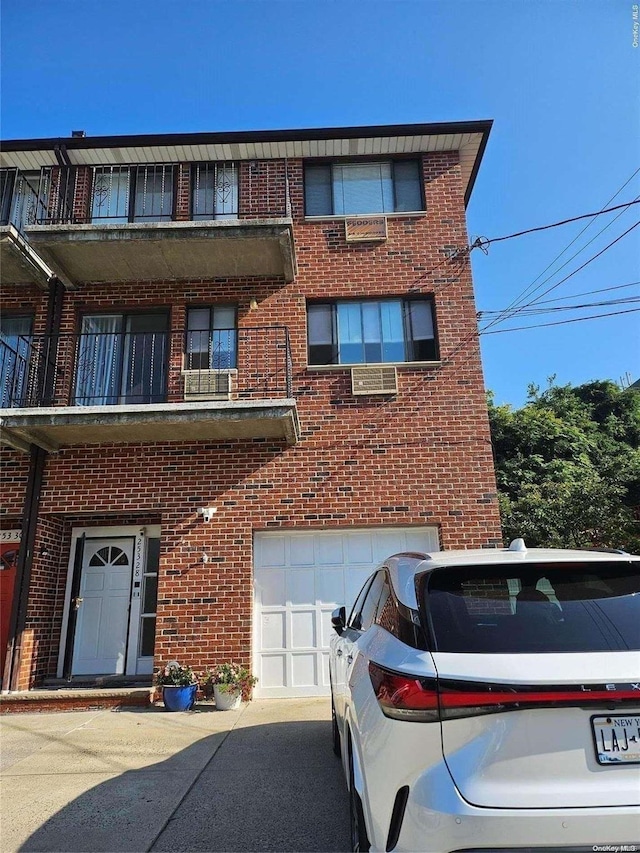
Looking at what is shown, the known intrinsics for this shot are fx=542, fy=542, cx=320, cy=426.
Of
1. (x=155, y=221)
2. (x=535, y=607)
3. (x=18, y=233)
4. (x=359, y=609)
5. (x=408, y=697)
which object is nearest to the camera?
(x=408, y=697)

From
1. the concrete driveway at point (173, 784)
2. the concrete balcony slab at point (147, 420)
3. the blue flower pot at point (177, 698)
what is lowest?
A: the concrete driveway at point (173, 784)

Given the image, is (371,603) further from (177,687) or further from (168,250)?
(168,250)

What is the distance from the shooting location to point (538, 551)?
2.72 meters

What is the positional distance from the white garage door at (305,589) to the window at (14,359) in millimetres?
4469

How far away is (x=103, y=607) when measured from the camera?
8508 mm

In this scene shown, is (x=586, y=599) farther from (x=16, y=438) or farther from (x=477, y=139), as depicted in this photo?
(x=477, y=139)

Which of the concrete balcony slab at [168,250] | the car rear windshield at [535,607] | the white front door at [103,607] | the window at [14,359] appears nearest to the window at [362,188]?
the concrete balcony slab at [168,250]

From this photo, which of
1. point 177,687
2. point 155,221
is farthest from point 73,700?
point 155,221

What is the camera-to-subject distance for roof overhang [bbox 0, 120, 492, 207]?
9.47 meters

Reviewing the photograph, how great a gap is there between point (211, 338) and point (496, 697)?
792cm

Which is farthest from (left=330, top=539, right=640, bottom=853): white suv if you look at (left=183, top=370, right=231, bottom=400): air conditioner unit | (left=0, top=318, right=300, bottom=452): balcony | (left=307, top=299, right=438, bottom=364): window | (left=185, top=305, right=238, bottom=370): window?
(left=185, top=305, right=238, bottom=370): window

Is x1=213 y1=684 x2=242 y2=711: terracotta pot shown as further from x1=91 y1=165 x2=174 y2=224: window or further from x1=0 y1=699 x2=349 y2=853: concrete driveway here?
x1=91 y1=165 x2=174 y2=224: window

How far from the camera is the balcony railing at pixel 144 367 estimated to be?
339 inches

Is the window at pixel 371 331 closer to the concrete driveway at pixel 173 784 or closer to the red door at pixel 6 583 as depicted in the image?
the concrete driveway at pixel 173 784
